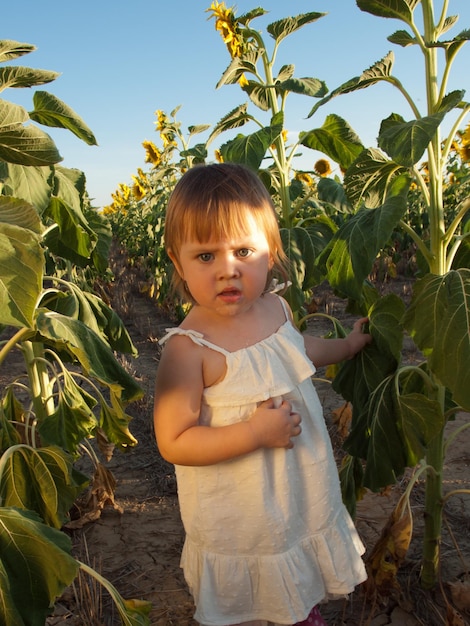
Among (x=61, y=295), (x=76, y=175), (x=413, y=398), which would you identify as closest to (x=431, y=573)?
(x=413, y=398)

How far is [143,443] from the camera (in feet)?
10.4

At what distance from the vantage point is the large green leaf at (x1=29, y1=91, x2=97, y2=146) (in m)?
1.82

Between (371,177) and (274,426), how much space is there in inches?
28.3

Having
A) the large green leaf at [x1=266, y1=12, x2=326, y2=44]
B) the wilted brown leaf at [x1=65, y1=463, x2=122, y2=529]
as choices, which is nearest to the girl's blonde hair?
the large green leaf at [x1=266, y1=12, x2=326, y2=44]

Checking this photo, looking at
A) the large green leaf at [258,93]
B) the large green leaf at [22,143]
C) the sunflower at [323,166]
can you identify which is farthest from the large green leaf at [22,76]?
the sunflower at [323,166]

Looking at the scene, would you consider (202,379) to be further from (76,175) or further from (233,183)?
(76,175)

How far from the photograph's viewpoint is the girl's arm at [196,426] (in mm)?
1209

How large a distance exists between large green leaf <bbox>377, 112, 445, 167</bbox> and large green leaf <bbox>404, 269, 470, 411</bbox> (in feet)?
1.00

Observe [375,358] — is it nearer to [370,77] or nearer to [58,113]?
[370,77]

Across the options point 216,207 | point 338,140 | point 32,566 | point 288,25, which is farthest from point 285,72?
point 32,566

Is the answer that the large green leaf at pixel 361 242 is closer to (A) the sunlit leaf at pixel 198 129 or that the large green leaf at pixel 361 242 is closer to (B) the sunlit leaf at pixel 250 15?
(B) the sunlit leaf at pixel 250 15

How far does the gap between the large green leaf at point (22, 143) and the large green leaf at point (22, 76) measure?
0.49m

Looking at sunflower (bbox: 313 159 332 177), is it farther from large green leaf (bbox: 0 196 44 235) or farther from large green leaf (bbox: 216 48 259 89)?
large green leaf (bbox: 0 196 44 235)

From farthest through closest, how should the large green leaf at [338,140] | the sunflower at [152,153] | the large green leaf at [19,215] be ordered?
the sunflower at [152,153], the large green leaf at [338,140], the large green leaf at [19,215]
